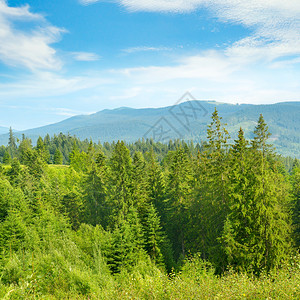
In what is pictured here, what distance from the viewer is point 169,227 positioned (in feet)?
120

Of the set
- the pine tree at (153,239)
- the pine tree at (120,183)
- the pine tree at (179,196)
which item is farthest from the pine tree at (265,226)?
the pine tree at (120,183)

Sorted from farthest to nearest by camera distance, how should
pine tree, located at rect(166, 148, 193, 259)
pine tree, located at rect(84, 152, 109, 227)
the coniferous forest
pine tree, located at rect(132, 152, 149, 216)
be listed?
pine tree, located at rect(84, 152, 109, 227), pine tree, located at rect(132, 152, 149, 216), pine tree, located at rect(166, 148, 193, 259), the coniferous forest

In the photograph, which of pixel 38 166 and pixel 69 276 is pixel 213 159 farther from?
pixel 38 166

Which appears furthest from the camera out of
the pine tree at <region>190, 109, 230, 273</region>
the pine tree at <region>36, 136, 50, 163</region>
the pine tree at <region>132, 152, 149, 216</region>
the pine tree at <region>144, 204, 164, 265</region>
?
the pine tree at <region>36, 136, 50, 163</region>

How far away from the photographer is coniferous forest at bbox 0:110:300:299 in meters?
16.1

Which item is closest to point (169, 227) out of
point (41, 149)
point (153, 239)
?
point (153, 239)

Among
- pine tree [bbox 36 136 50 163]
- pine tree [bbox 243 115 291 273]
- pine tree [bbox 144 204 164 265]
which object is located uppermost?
pine tree [bbox 36 136 50 163]

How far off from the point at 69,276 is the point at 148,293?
32.6 feet

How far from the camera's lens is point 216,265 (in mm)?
25156

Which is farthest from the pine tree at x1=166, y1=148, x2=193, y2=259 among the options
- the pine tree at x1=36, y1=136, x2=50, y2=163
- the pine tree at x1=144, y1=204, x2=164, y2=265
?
the pine tree at x1=36, y1=136, x2=50, y2=163

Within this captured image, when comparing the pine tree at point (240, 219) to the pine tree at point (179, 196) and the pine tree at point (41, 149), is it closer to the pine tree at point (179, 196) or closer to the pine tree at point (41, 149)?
the pine tree at point (179, 196)

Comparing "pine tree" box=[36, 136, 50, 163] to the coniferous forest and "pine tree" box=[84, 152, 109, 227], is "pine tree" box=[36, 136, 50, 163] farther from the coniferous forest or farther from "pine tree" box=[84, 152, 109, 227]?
"pine tree" box=[84, 152, 109, 227]

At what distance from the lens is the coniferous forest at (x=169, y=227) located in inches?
633

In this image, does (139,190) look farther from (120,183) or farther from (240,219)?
(240,219)
